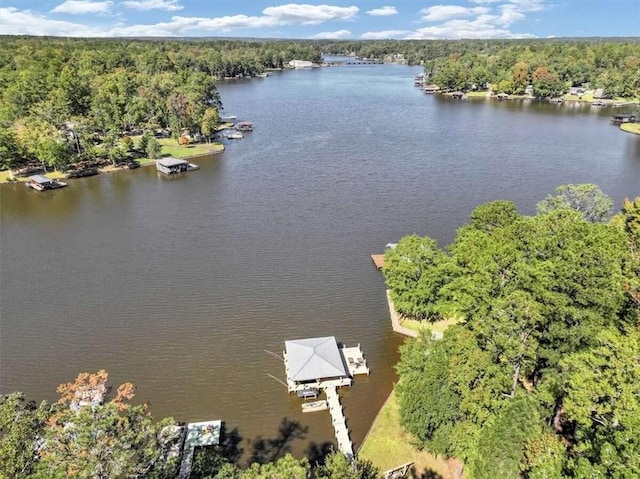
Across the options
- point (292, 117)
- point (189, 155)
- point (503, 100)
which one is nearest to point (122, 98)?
point (189, 155)

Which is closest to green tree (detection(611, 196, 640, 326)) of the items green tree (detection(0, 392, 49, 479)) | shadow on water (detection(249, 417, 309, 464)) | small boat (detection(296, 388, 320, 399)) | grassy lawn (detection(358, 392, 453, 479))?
grassy lawn (detection(358, 392, 453, 479))

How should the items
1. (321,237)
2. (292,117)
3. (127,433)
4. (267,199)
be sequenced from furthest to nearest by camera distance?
(292,117) < (267,199) < (321,237) < (127,433)

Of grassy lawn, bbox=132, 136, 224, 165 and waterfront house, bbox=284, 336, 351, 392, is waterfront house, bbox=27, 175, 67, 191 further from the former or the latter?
waterfront house, bbox=284, 336, 351, 392

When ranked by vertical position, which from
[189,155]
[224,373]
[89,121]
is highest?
[89,121]

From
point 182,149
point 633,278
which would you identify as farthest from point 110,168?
point 633,278

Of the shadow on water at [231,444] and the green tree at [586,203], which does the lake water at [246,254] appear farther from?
the green tree at [586,203]

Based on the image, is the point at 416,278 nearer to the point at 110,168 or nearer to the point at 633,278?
the point at 633,278

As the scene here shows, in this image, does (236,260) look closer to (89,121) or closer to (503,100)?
(89,121)
